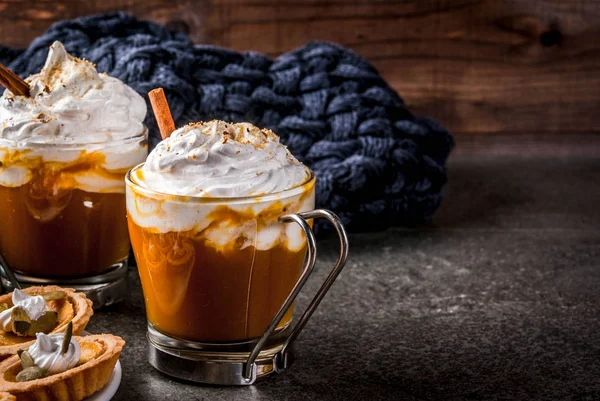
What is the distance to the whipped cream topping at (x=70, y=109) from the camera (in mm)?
1231

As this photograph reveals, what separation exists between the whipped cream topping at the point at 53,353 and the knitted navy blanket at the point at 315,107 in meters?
0.60

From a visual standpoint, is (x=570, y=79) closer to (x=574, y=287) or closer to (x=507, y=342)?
(x=574, y=287)

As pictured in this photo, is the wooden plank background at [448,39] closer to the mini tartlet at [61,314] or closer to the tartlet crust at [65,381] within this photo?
the mini tartlet at [61,314]

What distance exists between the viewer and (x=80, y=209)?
4.17ft

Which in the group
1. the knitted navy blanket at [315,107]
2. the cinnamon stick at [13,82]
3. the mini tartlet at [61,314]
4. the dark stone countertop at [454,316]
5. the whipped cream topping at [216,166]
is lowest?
the dark stone countertop at [454,316]

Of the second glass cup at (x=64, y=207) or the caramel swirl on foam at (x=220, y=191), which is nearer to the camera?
the caramel swirl on foam at (x=220, y=191)

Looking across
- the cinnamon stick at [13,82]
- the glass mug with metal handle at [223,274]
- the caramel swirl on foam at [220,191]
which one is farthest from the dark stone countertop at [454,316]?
the cinnamon stick at [13,82]

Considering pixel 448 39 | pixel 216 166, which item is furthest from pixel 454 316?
pixel 448 39

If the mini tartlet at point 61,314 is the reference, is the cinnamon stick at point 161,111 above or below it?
above

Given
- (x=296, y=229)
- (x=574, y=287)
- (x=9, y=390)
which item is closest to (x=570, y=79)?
(x=574, y=287)

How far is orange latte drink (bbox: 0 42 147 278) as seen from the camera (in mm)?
1234

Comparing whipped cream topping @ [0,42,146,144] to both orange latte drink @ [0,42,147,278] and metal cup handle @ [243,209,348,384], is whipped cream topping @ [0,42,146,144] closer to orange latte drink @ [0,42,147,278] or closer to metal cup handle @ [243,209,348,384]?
orange latte drink @ [0,42,147,278]

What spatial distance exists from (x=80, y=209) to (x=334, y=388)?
0.46 metres

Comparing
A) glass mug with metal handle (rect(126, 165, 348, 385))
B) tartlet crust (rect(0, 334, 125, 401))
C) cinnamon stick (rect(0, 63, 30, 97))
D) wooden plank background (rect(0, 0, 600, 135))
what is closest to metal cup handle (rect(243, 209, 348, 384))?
glass mug with metal handle (rect(126, 165, 348, 385))
